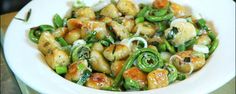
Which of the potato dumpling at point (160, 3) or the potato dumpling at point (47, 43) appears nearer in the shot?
the potato dumpling at point (47, 43)

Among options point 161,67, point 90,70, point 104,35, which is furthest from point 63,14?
point 161,67

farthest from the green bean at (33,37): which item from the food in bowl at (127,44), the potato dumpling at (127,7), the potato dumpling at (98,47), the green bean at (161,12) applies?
the green bean at (161,12)

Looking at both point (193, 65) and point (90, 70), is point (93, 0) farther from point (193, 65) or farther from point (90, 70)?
point (193, 65)

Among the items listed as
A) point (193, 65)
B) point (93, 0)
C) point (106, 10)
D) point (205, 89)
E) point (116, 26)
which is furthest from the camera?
point (93, 0)

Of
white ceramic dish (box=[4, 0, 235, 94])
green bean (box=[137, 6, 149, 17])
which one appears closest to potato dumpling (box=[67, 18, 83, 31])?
white ceramic dish (box=[4, 0, 235, 94])

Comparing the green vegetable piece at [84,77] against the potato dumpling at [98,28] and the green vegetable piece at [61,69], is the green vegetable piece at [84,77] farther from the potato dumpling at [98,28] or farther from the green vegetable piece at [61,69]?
the potato dumpling at [98,28]

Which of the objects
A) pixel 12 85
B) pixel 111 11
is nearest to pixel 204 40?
pixel 111 11

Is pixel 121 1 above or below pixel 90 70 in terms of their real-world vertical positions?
above
